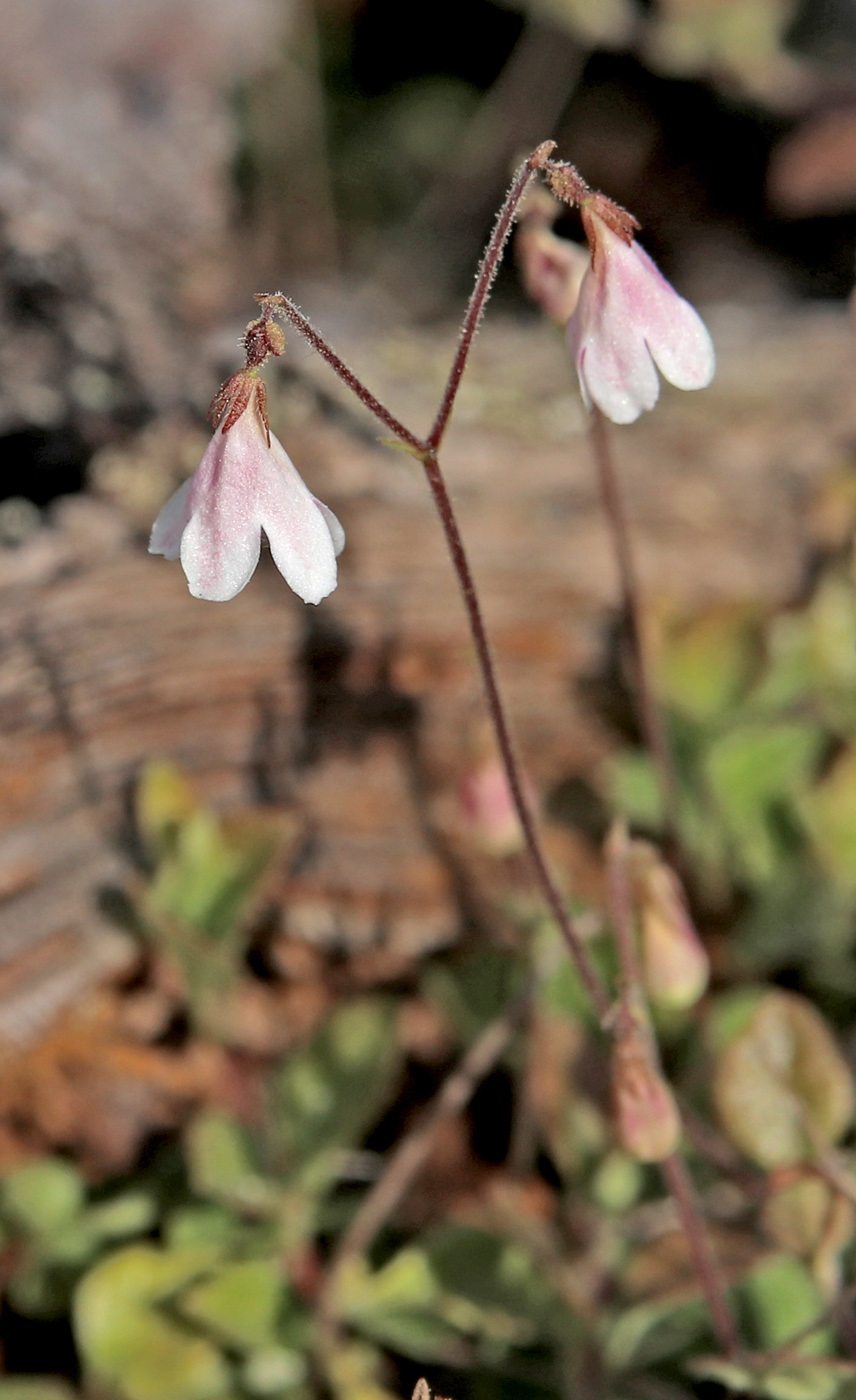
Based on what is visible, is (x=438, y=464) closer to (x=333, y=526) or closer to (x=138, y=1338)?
(x=333, y=526)

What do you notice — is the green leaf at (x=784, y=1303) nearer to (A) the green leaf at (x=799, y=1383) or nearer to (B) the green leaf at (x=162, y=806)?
(A) the green leaf at (x=799, y=1383)

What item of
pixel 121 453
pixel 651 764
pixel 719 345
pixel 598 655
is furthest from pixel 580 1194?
pixel 719 345

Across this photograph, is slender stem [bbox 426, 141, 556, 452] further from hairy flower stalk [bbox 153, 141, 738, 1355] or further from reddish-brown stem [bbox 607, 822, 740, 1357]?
reddish-brown stem [bbox 607, 822, 740, 1357]

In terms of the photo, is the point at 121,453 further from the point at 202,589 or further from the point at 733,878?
the point at 733,878

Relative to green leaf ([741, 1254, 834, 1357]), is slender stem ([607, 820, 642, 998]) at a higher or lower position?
higher

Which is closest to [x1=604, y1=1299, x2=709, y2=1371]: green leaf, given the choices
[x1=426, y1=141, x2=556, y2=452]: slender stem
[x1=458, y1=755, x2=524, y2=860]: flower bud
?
[x1=458, y1=755, x2=524, y2=860]: flower bud

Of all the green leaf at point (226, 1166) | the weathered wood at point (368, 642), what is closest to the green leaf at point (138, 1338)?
the green leaf at point (226, 1166)

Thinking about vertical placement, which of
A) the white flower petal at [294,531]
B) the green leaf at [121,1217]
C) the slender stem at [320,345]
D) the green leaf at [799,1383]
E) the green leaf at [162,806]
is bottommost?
the green leaf at [799,1383]
